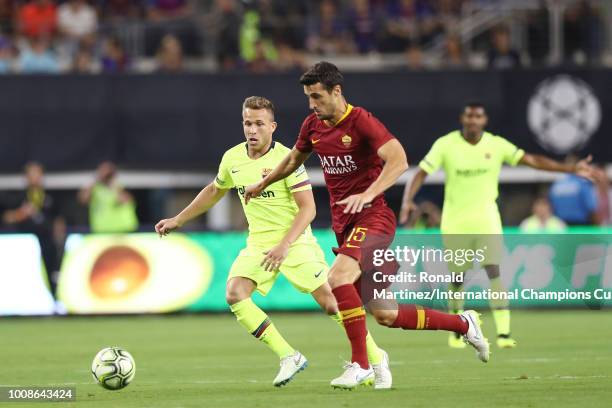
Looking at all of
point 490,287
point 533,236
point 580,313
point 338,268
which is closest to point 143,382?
point 338,268

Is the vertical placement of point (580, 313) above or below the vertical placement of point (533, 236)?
below

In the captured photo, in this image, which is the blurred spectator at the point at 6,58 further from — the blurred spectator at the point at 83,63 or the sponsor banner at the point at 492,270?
the sponsor banner at the point at 492,270

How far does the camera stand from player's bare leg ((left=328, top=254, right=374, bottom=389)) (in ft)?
30.9

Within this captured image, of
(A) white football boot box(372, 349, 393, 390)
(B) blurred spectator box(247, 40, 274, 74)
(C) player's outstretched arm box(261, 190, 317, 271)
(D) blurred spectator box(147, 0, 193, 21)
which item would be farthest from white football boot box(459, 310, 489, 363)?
(D) blurred spectator box(147, 0, 193, 21)

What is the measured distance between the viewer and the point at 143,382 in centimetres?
1056

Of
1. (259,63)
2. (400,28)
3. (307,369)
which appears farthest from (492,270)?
(400,28)

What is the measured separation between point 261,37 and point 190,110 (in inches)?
72.2

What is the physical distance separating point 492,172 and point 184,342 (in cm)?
403

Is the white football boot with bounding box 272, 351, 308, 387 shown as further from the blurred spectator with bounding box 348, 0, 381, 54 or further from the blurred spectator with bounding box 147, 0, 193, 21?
the blurred spectator with bounding box 147, 0, 193, 21

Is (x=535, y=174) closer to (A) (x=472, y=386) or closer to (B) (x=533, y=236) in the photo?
(B) (x=533, y=236)

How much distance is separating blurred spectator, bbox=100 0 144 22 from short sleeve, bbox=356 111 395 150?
14865mm

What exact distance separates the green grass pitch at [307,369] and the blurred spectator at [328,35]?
235 inches

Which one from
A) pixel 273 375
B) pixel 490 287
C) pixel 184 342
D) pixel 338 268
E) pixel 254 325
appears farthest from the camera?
pixel 184 342

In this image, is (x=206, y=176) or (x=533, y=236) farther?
(x=206, y=176)
